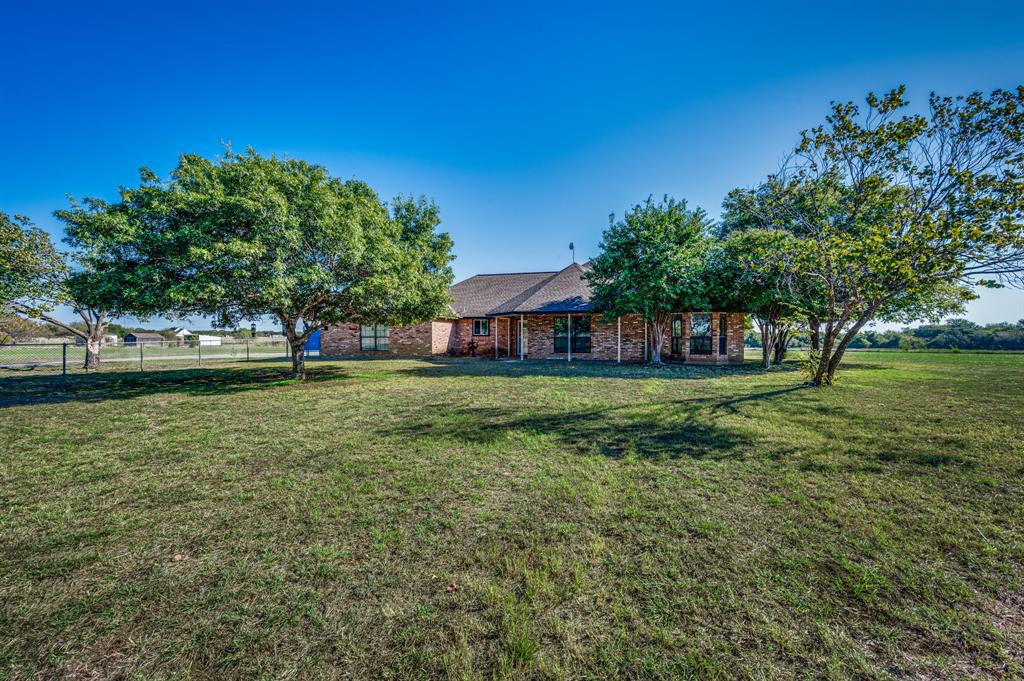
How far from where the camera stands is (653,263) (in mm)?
14836

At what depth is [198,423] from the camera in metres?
6.44

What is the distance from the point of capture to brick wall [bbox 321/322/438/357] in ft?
70.7

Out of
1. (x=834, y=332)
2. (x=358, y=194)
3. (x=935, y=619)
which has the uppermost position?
(x=358, y=194)

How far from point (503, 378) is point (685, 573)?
30.8 ft

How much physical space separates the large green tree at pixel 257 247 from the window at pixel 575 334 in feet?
30.2

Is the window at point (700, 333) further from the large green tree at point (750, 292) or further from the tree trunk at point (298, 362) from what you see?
the tree trunk at point (298, 362)

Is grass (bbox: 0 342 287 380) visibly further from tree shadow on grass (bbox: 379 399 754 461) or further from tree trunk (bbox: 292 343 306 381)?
tree shadow on grass (bbox: 379 399 754 461)

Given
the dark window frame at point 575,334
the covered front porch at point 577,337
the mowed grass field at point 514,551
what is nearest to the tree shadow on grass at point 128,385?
the mowed grass field at point 514,551

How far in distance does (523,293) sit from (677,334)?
8.49m

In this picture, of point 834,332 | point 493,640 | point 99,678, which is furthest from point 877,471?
point 834,332

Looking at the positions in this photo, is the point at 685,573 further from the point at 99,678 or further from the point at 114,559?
the point at 114,559

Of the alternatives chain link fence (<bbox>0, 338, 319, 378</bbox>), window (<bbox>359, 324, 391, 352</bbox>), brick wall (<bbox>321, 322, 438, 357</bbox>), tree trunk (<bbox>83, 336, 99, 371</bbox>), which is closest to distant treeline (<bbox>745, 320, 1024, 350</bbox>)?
brick wall (<bbox>321, 322, 438, 357</bbox>)

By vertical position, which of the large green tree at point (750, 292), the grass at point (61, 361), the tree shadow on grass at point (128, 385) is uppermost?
the large green tree at point (750, 292)

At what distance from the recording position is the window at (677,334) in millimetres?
18188
